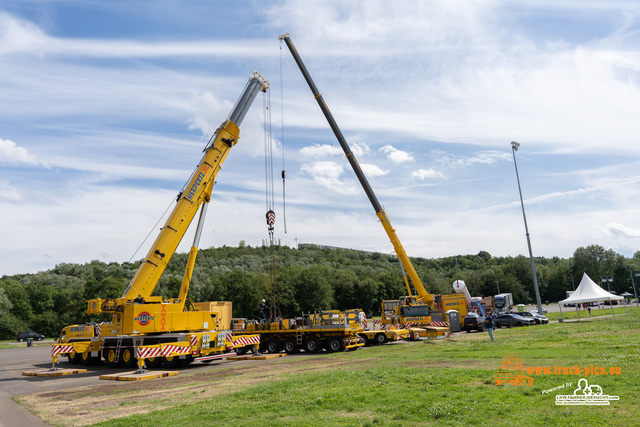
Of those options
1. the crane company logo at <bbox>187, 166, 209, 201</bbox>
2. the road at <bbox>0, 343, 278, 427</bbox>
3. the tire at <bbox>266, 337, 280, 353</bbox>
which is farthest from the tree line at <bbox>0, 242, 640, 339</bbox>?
the road at <bbox>0, 343, 278, 427</bbox>

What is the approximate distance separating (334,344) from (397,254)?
38.0ft

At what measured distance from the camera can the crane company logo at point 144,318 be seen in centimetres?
1972

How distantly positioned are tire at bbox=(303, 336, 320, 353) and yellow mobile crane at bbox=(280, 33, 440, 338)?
914 cm

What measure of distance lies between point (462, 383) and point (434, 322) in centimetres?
2226

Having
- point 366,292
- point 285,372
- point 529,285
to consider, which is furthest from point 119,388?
point 529,285

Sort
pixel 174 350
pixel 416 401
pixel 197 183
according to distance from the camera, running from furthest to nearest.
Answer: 1. pixel 197 183
2. pixel 174 350
3. pixel 416 401

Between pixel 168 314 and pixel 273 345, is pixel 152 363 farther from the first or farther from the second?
pixel 273 345

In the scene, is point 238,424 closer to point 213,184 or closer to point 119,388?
point 119,388

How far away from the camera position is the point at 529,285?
117 meters

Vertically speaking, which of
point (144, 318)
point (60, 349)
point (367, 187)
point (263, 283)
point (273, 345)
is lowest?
point (273, 345)

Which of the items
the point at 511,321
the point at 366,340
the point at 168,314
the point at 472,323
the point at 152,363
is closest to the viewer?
the point at 168,314

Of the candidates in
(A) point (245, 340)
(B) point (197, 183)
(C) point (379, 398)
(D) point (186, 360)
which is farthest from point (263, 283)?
(C) point (379, 398)

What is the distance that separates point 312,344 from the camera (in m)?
25.0

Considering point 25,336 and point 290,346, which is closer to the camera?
point 290,346
